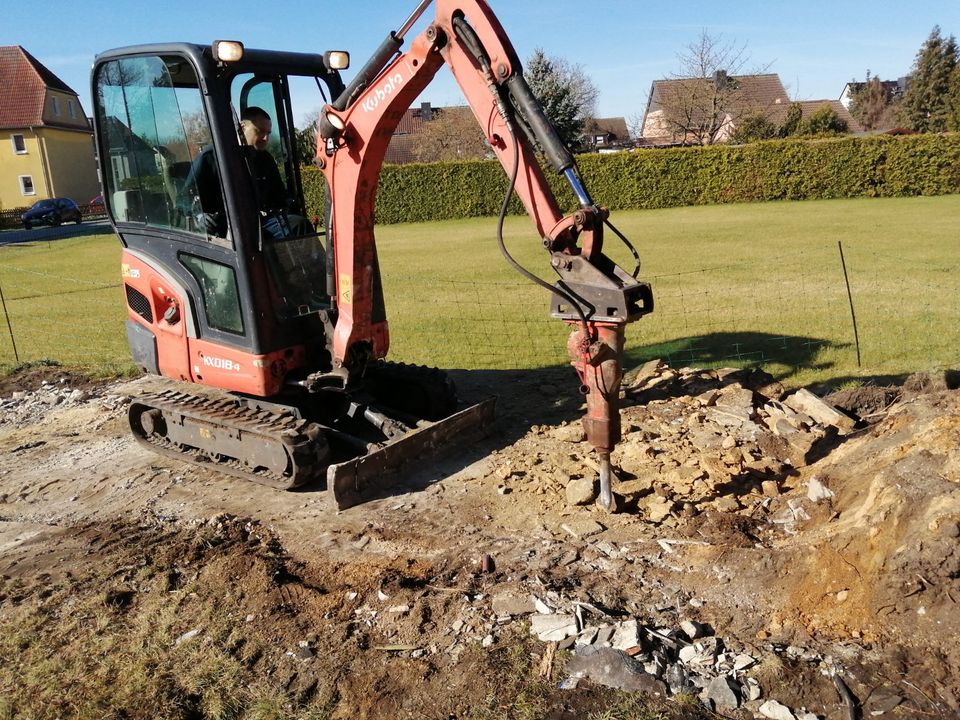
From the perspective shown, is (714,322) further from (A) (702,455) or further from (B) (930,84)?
(B) (930,84)

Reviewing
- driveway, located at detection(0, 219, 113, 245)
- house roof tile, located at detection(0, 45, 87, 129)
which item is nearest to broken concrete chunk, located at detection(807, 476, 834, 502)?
driveway, located at detection(0, 219, 113, 245)

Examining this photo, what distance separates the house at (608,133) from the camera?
225 feet

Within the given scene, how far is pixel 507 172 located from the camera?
5.33 meters

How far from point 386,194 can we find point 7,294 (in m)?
18.8

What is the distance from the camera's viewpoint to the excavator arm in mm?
4820

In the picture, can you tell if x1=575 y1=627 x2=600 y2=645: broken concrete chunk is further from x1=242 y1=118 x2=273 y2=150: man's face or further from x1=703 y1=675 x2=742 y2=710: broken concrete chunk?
x1=242 y1=118 x2=273 y2=150: man's face

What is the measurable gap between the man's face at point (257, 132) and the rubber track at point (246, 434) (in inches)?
82.7

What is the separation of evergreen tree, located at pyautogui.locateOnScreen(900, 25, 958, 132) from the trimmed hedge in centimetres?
2585

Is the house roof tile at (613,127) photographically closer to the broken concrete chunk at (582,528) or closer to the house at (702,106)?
the house at (702,106)

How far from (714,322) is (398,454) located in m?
6.53

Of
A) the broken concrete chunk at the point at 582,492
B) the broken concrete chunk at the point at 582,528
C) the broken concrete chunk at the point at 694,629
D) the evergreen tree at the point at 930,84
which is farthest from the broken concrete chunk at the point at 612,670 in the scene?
the evergreen tree at the point at 930,84

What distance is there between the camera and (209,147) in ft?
19.7

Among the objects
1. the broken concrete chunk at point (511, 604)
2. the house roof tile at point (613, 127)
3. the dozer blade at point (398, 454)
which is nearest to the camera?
the broken concrete chunk at point (511, 604)

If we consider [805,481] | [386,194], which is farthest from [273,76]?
[386,194]
